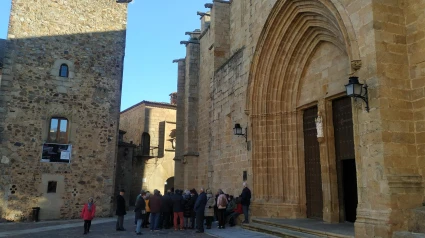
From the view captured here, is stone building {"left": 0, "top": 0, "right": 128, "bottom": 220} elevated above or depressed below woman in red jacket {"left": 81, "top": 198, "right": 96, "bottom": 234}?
above

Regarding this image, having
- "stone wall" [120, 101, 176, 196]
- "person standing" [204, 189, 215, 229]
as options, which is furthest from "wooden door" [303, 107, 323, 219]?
"stone wall" [120, 101, 176, 196]

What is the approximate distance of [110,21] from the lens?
54.1 feet

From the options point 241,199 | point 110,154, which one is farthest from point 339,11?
point 110,154

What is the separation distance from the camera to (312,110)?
33.7ft

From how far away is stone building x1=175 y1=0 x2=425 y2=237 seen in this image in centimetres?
611

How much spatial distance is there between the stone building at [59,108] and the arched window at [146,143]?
9.03m

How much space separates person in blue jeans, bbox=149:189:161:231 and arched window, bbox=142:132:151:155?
14.5 metres

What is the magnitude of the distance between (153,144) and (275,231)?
17.3 m

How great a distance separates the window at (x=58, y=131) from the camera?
14.4m

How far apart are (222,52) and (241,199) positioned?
7209mm

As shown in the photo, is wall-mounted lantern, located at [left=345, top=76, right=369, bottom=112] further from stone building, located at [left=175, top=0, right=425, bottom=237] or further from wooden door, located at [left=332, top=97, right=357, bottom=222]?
wooden door, located at [left=332, top=97, right=357, bottom=222]

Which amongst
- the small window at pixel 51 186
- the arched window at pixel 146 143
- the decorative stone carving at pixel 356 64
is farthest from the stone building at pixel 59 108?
the decorative stone carving at pixel 356 64

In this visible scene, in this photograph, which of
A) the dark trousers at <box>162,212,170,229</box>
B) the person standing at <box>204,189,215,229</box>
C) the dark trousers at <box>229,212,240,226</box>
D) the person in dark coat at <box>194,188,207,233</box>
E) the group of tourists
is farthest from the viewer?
the dark trousers at <box>229,212,240,226</box>

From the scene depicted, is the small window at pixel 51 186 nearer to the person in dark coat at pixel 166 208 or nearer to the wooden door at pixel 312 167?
the person in dark coat at pixel 166 208
